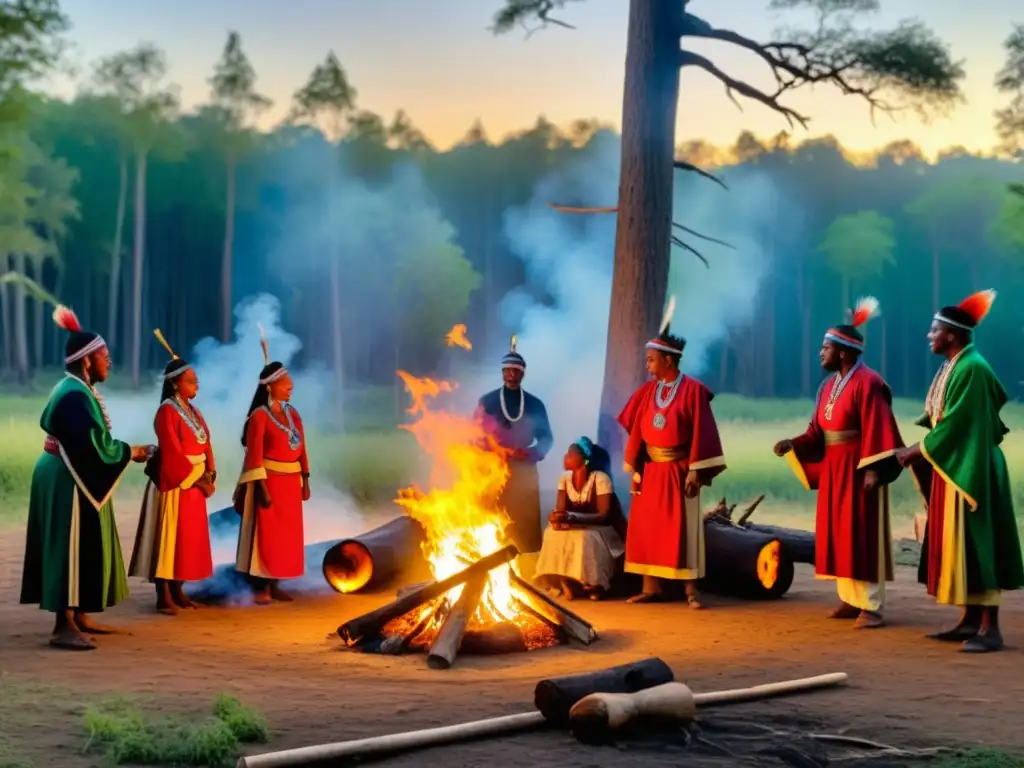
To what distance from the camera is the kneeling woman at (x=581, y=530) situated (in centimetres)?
937

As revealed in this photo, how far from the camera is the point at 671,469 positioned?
9102 mm

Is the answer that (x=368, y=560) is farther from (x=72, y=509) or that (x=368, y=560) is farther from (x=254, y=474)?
(x=72, y=509)

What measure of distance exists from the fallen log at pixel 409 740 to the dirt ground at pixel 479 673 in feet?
0.21

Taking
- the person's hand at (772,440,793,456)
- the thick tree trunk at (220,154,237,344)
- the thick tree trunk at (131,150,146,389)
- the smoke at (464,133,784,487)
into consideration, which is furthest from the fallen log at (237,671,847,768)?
the thick tree trunk at (131,150,146,389)

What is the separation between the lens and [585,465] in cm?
948

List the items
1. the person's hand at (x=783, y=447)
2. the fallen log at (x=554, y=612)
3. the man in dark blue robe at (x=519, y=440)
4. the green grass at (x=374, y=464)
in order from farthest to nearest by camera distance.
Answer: the green grass at (x=374, y=464), the man in dark blue robe at (x=519, y=440), the person's hand at (x=783, y=447), the fallen log at (x=554, y=612)

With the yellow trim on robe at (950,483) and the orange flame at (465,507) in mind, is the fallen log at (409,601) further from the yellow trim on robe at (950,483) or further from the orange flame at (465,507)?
the yellow trim on robe at (950,483)

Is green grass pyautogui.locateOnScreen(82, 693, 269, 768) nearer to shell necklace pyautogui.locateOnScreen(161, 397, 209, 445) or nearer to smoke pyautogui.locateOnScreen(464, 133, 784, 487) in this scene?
shell necklace pyautogui.locateOnScreen(161, 397, 209, 445)

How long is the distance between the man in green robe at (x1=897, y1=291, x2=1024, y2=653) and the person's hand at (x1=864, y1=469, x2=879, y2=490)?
52cm

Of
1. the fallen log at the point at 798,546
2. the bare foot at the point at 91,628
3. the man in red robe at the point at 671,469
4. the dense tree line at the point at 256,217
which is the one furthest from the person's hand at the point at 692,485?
the dense tree line at the point at 256,217

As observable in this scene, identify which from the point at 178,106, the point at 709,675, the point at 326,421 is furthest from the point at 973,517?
the point at 178,106

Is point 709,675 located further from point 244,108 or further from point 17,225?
point 17,225

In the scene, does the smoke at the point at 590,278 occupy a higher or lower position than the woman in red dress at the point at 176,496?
higher

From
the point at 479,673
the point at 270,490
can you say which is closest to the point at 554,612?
the point at 479,673
